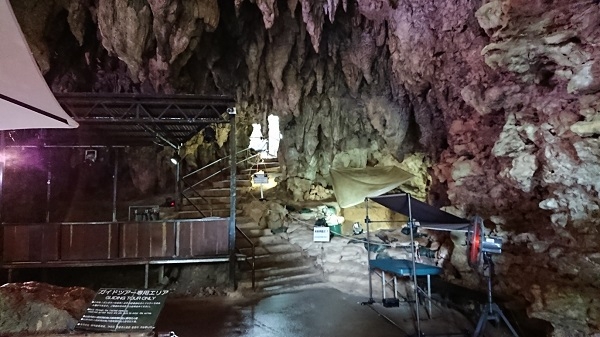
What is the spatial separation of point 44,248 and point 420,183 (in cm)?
1425

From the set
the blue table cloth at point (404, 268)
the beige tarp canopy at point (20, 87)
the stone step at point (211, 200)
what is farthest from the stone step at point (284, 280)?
the beige tarp canopy at point (20, 87)

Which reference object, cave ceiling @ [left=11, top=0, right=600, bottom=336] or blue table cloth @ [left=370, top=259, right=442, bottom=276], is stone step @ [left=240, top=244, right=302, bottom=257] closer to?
blue table cloth @ [left=370, top=259, right=442, bottom=276]

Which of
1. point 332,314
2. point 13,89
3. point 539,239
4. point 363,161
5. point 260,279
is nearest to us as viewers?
point 13,89

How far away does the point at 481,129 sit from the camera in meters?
8.95

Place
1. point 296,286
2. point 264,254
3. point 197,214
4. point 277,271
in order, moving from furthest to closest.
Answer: point 197,214, point 264,254, point 277,271, point 296,286

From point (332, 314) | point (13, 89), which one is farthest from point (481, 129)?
point (13, 89)

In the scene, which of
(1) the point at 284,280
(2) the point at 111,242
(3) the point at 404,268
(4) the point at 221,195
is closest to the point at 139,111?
(2) the point at 111,242

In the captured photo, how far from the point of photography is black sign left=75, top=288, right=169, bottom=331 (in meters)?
3.71

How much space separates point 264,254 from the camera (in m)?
11.1

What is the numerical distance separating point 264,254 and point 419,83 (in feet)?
23.3

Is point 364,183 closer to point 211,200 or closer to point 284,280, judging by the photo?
point 284,280

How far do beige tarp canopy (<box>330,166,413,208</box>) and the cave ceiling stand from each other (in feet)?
4.28

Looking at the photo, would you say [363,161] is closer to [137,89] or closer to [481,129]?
[481,129]

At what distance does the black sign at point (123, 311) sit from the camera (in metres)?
3.71
